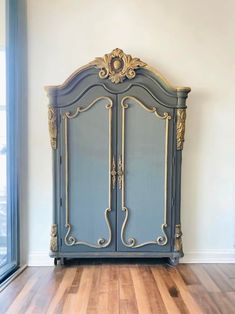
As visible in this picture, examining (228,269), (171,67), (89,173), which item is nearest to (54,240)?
(89,173)

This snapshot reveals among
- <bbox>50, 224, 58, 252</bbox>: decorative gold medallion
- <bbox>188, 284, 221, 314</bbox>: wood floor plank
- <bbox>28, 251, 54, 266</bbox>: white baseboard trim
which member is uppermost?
<bbox>50, 224, 58, 252</bbox>: decorative gold medallion

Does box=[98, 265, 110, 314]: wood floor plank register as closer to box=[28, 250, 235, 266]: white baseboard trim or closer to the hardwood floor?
the hardwood floor

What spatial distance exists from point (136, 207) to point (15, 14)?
7.55ft

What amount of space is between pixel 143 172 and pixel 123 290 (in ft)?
3.60

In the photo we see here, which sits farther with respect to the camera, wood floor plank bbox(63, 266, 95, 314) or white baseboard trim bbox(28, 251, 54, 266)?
white baseboard trim bbox(28, 251, 54, 266)

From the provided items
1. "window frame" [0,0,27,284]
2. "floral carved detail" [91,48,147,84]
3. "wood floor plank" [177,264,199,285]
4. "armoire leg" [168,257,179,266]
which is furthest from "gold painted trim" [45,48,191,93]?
"wood floor plank" [177,264,199,285]

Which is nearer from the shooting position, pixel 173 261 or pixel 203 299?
pixel 203 299

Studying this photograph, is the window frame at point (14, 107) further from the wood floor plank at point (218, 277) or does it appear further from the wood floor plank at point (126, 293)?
the wood floor plank at point (218, 277)

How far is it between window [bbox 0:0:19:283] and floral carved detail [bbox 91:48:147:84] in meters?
0.86

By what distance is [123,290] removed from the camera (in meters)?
2.55

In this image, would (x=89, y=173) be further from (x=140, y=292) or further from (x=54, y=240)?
(x=140, y=292)

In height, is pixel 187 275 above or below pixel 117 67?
below

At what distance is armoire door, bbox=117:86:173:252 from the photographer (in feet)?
9.60

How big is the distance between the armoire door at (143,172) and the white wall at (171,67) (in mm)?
364
